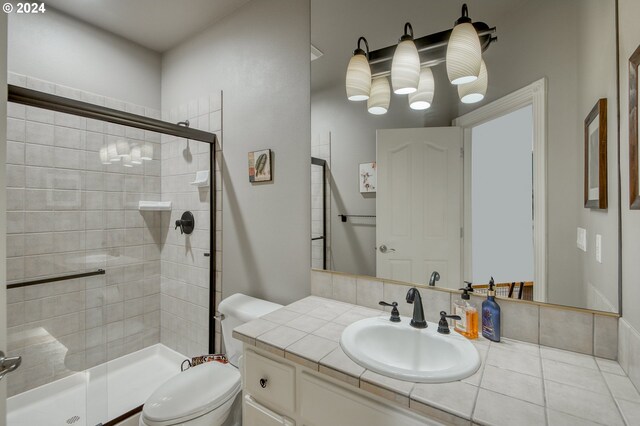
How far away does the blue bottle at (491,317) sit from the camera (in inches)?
40.1

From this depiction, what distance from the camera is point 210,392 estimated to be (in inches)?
54.2

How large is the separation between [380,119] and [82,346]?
232 cm

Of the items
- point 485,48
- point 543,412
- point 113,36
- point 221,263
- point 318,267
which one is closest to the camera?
point 543,412

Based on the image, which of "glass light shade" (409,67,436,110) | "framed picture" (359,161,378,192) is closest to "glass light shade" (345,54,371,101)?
"glass light shade" (409,67,436,110)

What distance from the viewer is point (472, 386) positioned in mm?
763

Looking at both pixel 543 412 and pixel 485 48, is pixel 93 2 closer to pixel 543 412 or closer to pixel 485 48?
pixel 485 48

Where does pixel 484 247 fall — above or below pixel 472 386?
above

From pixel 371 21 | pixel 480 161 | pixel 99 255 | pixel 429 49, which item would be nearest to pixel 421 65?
pixel 429 49

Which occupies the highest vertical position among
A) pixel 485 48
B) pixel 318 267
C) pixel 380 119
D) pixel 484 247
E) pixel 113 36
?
pixel 113 36

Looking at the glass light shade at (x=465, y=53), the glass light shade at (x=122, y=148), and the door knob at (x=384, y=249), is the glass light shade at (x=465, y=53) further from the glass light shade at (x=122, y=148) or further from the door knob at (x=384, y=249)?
the glass light shade at (x=122, y=148)

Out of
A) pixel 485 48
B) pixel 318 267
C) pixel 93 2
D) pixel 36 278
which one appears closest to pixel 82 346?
pixel 36 278

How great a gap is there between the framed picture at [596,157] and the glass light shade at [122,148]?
104 inches

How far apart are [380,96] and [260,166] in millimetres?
854

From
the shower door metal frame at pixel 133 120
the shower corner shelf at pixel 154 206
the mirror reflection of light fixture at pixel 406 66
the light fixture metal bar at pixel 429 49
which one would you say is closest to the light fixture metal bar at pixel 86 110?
the shower door metal frame at pixel 133 120
